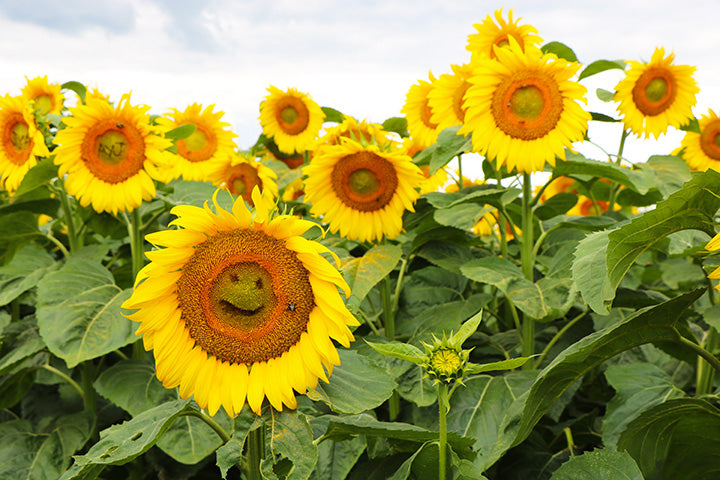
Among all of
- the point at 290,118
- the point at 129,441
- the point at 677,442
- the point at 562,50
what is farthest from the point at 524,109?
the point at 290,118

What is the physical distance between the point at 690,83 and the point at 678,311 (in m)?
1.80

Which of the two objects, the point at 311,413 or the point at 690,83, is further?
the point at 690,83

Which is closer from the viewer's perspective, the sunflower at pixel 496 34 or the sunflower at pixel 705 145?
the sunflower at pixel 496 34

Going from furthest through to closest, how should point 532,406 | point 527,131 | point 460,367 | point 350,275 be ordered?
point 527,131 < point 350,275 < point 532,406 < point 460,367

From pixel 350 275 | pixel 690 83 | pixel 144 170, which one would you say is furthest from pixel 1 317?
pixel 690 83

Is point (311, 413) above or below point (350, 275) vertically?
below

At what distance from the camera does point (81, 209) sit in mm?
2541

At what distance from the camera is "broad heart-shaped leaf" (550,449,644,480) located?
1335 mm

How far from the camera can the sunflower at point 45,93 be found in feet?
9.84

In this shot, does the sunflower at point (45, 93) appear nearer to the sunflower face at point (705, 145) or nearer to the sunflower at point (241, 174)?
the sunflower at point (241, 174)

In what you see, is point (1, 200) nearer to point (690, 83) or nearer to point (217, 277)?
point (217, 277)

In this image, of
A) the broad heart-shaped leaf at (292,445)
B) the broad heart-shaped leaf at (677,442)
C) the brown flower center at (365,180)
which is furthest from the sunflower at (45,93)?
the broad heart-shaped leaf at (677,442)

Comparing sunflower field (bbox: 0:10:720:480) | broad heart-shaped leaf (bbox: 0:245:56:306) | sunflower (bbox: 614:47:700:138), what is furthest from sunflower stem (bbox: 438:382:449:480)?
sunflower (bbox: 614:47:700:138)

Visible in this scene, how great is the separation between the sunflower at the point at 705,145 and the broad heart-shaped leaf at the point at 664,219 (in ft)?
7.84
